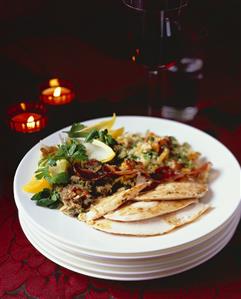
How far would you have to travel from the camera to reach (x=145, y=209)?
204 centimetres

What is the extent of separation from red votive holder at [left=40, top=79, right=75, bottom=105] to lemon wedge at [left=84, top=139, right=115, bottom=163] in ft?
2.23

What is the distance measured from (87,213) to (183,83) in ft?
4.08

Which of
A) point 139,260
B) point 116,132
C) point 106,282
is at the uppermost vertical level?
point 116,132

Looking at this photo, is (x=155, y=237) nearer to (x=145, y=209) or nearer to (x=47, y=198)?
(x=145, y=209)

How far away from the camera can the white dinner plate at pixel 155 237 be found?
193 cm

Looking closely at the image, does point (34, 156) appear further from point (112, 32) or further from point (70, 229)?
point (112, 32)

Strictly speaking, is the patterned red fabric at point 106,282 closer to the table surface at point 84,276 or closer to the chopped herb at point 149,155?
the table surface at point 84,276

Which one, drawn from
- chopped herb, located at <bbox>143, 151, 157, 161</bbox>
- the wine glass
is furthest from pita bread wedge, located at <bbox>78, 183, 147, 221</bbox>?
the wine glass

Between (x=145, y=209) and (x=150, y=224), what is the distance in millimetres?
60

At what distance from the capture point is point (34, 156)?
2436mm

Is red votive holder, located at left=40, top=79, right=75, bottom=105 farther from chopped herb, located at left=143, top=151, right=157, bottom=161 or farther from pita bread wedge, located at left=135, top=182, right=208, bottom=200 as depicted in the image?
pita bread wedge, located at left=135, top=182, right=208, bottom=200

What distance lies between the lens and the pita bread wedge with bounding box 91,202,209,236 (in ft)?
6.55

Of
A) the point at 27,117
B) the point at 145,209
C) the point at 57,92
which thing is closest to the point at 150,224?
the point at 145,209

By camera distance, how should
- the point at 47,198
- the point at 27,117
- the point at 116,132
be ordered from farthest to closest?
the point at 27,117 → the point at 116,132 → the point at 47,198
